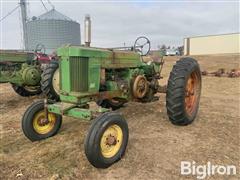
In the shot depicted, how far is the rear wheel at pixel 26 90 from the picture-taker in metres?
10.1

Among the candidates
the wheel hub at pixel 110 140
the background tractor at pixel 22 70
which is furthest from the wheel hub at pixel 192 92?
the background tractor at pixel 22 70

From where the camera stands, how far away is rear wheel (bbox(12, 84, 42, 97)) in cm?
1013

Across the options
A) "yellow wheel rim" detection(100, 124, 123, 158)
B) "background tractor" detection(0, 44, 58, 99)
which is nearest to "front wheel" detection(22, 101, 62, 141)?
"yellow wheel rim" detection(100, 124, 123, 158)

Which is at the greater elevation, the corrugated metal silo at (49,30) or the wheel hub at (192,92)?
the corrugated metal silo at (49,30)

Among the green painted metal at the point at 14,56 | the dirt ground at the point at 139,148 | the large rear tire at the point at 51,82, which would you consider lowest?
the dirt ground at the point at 139,148

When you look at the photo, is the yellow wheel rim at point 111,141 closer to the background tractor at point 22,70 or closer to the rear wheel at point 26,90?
the background tractor at point 22,70

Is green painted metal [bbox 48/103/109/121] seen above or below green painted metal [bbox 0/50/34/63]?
below

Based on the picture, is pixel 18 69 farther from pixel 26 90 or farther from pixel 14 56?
pixel 26 90

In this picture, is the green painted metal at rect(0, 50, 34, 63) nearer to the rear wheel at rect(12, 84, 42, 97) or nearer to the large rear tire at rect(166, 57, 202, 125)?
the rear wheel at rect(12, 84, 42, 97)

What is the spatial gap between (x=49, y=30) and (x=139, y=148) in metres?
32.4

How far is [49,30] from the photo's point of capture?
115ft

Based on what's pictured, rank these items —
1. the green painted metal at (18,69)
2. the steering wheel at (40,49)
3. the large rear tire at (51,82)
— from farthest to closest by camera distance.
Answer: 1. the steering wheel at (40,49)
2. the green painted metal at (18,69)
3. the large rear tire at (51,82)

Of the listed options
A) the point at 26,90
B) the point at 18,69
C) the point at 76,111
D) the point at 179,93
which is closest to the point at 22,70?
the point at 18,69

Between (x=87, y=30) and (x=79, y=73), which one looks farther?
(x=87, y=30)
